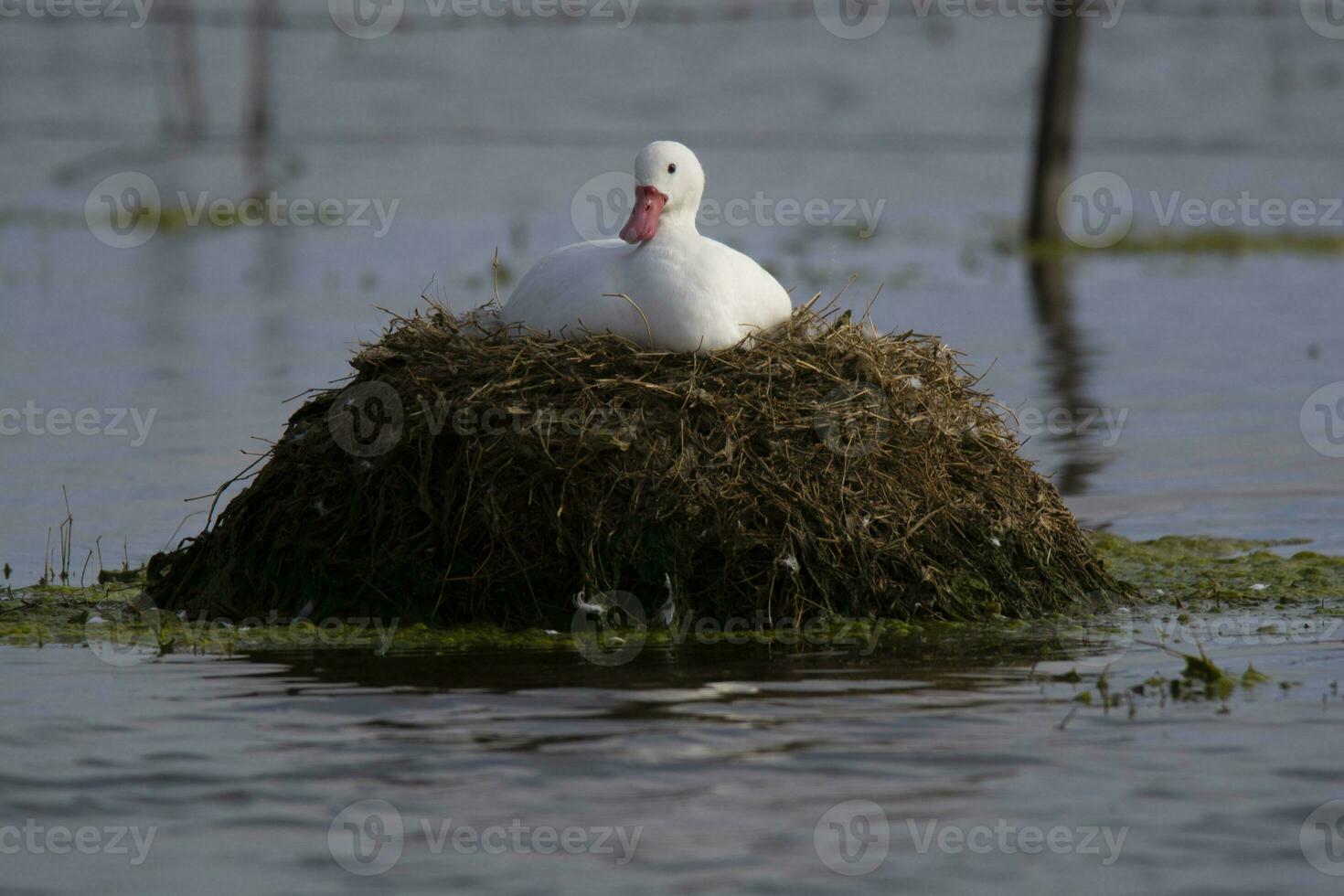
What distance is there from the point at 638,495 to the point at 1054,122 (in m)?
22.8

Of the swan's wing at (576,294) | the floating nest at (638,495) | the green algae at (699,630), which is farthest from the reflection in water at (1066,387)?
the swan's wing at (576,294)

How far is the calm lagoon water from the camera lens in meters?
5.50

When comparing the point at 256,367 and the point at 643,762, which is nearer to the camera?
the point at 643,762

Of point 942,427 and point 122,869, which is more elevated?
point 942,427

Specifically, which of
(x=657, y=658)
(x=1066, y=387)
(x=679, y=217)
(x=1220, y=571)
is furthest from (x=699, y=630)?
(x=1066, y=387)

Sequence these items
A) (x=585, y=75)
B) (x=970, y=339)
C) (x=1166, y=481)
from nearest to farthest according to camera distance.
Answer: (x=1166, y=481) → (x=970, y=339) → (x=585, y=75)

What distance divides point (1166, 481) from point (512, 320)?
17.2 ft

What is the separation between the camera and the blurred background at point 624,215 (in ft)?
43.5

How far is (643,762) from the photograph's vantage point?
6086 millimetres

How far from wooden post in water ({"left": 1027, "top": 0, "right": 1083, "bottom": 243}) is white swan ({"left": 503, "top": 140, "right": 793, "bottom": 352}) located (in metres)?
21.7

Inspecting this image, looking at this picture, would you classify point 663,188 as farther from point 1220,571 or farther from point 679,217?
point 1220,571

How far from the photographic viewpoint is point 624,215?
2734cm

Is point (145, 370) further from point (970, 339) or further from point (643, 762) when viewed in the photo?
point (643, 762)

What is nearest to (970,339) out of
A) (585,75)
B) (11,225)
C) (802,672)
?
(802,672)
